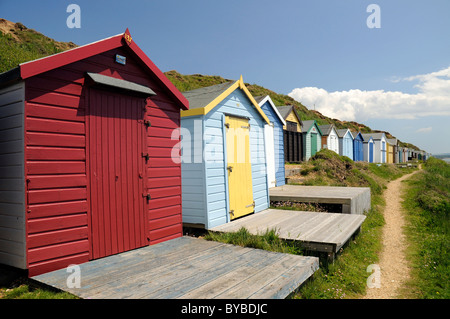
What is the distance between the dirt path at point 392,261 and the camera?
5.04 metres

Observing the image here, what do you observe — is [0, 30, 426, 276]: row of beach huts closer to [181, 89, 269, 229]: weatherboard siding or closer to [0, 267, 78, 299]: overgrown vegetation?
[181, 89, 269, 229]: weatherboard siding

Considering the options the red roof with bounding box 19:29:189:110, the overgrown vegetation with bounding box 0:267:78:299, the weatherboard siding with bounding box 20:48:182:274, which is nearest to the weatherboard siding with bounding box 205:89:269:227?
the red roof with bounding box 19:29:189:110

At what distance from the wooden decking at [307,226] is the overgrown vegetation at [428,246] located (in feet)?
4.40

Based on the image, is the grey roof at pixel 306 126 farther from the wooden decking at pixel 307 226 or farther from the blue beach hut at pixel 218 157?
the wooden decking at pixel 307 226

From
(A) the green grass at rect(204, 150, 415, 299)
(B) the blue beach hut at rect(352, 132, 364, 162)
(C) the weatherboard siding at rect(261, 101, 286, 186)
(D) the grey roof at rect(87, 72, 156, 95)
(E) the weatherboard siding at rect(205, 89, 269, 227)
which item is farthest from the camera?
(B) the blue beach hut at rect(352, 132, 364, 162)

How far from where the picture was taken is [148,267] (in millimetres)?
4305

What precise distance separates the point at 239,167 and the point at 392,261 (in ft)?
13.5

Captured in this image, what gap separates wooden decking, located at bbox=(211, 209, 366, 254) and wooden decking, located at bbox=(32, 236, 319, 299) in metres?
0.70

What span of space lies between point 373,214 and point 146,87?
30.2ft

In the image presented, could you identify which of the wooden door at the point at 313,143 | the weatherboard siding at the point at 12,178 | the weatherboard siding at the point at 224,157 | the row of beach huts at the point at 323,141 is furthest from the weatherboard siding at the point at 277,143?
the wooden door at the point at 313,143

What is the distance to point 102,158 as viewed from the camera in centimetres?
471

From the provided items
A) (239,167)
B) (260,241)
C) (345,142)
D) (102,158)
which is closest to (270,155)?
(239,167)

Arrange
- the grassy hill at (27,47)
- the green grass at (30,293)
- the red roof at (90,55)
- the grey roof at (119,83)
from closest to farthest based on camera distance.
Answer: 1. the green grass at (30,293)
2. the red roof at (90,55)
3. the grey roof at (119,83)
4. the grassy hill at (27,47)

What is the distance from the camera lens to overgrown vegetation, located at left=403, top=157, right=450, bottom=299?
196 inches
